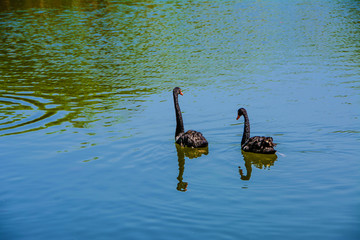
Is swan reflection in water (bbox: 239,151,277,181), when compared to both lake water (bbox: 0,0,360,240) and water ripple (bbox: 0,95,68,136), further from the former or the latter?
water ripple (bbox: 0,95,68,136)

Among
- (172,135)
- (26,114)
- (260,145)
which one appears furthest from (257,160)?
(26,114)

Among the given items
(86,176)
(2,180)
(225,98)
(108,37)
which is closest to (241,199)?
(86,176)

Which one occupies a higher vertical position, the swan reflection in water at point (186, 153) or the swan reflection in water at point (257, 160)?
the swan reflection in water at point (257, 160)

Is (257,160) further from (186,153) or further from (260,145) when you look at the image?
(186,153)

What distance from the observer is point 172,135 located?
11.1 metres

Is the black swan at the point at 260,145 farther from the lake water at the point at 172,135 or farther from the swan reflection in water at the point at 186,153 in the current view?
the swan reflection in water at the point at 186,153

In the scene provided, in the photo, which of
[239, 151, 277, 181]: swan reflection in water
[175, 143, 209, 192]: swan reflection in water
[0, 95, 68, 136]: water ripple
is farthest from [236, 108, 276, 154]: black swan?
[0, 95, 68, 136]: water ripple

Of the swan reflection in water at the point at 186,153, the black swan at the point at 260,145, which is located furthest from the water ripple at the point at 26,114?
the black swan at the point at 260,145

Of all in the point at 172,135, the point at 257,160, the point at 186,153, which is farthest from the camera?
the point at 172,135

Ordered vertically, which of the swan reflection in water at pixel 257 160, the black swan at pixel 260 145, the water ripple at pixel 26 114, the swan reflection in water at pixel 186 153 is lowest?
the water ripple at pixel 26 114

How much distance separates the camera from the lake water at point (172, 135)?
6836mm

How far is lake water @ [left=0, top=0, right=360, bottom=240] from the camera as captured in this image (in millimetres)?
6836

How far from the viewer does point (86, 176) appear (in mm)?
8664

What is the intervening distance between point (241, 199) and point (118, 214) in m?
A: 1.73
